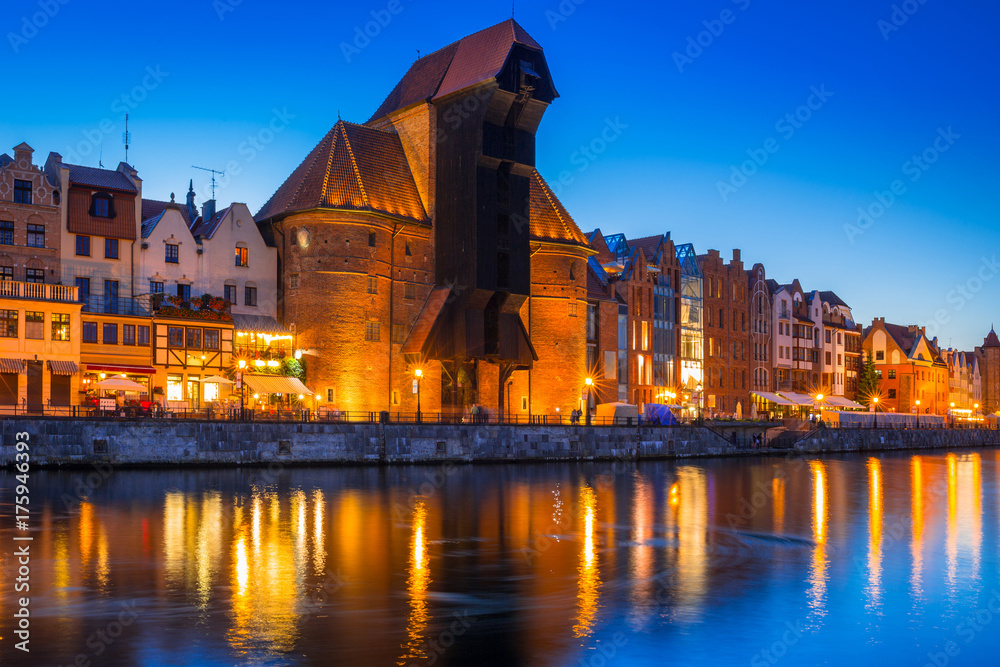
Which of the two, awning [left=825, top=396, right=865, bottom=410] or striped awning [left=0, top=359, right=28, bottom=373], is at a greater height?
striped awning [left=0, top=359, right=28, bottom=373]

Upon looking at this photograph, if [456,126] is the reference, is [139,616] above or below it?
below

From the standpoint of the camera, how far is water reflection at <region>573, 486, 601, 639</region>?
19031 mm

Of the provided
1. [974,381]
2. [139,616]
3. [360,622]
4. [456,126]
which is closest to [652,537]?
[360,622]

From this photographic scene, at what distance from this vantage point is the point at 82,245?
59125mm

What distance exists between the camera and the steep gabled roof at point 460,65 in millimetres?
67688

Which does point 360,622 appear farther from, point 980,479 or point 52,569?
point 980,479

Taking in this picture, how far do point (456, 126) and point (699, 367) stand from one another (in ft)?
154

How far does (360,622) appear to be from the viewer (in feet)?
61.4

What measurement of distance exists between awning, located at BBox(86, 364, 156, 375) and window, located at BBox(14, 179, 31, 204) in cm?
1072

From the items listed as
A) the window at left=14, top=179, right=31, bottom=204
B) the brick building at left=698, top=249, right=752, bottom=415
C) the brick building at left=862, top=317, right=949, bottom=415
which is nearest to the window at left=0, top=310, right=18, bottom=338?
the window at left=14, top=179, right=31, bottom=204

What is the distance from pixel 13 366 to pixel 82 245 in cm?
1010

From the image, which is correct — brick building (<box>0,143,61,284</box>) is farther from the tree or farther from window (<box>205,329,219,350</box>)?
the tree

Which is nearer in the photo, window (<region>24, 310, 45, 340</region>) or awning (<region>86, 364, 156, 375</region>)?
window (<region>24, 310, 45, 340</region>)

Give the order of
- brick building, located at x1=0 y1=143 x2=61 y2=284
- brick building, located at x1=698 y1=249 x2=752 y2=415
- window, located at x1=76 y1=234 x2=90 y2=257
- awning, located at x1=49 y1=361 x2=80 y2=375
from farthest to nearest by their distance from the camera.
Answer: brick building, located at x1=698 y1=249 x2=752 y2=415
window, located at x1=76 y1=234 x2=90 y2=257
brick building, located at x1=0 y1=143 x2=61 y2=284
awning, located at x1=49 y1=361 x2=80 y2=375
